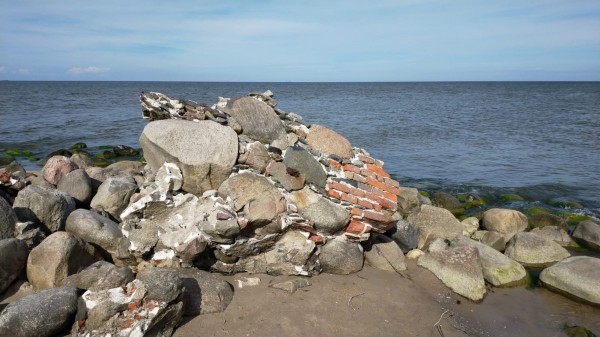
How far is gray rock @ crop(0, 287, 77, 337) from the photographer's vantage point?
4.84 m

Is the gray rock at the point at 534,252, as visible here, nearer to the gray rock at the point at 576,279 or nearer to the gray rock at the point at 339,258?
the gray rock at the point at 576,279

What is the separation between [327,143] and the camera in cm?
822

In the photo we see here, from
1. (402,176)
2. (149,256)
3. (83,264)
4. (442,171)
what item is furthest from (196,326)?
(442,171)

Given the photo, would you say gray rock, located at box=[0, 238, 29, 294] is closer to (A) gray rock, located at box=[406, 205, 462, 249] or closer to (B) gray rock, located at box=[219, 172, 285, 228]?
(B) gray rock, located at box=[219, 172, 285, 228]

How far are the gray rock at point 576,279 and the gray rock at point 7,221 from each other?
8.82 m

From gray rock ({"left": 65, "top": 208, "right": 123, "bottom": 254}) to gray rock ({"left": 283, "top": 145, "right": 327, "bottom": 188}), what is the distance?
116 inches

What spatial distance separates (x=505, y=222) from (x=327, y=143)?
5.00 m

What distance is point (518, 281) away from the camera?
7.79 m

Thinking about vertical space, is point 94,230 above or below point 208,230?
below

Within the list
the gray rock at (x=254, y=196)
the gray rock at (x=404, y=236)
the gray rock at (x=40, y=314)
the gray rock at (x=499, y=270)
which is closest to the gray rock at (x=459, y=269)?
the gray rock at (x=499, y=270)

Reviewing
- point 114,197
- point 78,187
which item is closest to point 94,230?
point 114,197

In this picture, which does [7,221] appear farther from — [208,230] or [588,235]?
[588,235]

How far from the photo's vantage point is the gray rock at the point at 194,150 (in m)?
6.88

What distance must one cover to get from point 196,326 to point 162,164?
282 centimetres
